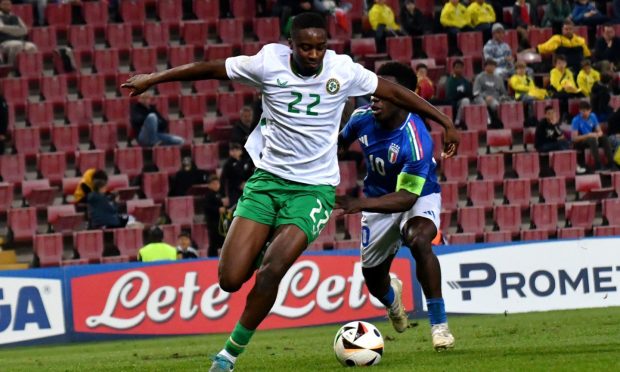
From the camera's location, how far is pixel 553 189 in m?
22.7

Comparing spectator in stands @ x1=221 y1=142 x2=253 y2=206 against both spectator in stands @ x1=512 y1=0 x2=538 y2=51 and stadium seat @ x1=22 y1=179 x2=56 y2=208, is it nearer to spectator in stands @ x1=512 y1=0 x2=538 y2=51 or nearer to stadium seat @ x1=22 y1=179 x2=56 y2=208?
stadium seat @ x1=22 y1=179 x2=56 y2=208

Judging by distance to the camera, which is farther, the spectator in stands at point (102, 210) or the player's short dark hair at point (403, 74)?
the spectator in stands at point (102, 210)

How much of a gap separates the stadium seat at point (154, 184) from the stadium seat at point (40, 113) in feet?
7.24

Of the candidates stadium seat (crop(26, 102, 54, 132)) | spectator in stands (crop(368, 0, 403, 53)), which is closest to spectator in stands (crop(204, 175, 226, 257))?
stadium seat (crop(26, 102, 54, 132))

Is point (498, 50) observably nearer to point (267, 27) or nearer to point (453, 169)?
point (453, 169)

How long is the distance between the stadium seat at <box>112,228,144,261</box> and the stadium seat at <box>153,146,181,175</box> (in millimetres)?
1836

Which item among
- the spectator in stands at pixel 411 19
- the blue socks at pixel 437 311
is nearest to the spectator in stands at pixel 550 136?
the spectator in stands at pixel 411 19

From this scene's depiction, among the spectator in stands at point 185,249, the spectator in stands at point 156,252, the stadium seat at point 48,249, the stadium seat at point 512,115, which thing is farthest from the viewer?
the stadium seat at point 512,115

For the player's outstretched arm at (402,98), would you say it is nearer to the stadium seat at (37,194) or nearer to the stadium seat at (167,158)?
the stadium seat at (37,194)

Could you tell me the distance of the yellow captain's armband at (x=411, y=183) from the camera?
36.3 ft

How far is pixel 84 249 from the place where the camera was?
2064cm

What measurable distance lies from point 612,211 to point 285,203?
14139mm

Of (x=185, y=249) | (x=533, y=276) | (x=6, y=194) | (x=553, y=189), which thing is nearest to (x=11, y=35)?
(x=6, y=194)

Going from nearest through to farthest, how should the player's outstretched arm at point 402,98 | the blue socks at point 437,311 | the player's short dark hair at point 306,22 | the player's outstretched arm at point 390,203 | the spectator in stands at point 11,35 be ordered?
the player's short dark hair at point 306,22, the player's outstretched arm at point 402,98, the player's outstretched arm at point 390,203, the blue socks at point 437,311, the spectator in stands at point 11,35
